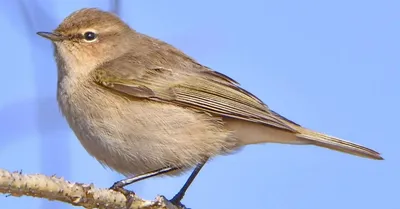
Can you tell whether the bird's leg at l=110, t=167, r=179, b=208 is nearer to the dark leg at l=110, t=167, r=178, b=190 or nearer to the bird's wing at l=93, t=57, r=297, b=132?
the dark leg at l=110, t=167, r=178, b=190

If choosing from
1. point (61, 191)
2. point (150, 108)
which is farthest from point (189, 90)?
point (61, 191)

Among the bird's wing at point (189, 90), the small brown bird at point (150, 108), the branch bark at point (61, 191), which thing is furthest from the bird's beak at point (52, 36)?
the branch bark at point (61, 191)

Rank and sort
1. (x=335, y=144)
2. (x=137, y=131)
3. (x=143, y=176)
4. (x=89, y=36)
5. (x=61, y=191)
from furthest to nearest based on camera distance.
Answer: (x=89, y=36) < (x=335, y=144) < (x=143, y=176) < (x=137, y=131) < (x=61, y=191)

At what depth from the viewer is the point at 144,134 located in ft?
15.7

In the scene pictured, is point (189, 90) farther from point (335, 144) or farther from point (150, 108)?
point (335, 144)

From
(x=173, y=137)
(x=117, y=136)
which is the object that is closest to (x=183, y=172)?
(x=173, y=137)

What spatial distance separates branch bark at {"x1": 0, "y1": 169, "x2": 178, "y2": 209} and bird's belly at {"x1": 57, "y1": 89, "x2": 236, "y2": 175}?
1062mm

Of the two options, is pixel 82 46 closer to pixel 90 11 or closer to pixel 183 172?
pixel 90 11

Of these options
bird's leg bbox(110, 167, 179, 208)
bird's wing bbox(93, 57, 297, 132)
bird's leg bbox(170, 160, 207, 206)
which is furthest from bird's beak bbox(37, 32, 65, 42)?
bird's leg bbox(170, 160, 207, 206)

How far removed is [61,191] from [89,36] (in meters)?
2.60

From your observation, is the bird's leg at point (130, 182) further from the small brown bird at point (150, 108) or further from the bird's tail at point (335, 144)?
the bird's tail at point (335, 144)

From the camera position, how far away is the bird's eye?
546cm

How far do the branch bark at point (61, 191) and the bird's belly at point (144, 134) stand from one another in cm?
106

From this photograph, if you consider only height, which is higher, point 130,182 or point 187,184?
point 187,184
